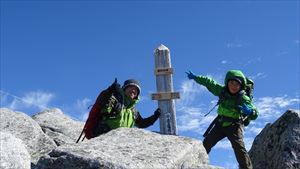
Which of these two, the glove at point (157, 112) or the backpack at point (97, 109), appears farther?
the glove at point (157, 112)

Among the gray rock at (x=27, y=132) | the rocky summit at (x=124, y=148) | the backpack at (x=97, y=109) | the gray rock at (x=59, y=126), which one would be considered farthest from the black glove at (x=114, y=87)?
the gray rock at (x=59, y=126)

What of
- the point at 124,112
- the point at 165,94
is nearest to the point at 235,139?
the point at 165,94

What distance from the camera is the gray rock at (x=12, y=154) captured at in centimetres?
1164

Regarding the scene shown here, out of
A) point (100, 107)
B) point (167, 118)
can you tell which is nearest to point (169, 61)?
point (167, 118)

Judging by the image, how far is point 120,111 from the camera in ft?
43.4

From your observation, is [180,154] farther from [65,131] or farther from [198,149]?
[65,131]

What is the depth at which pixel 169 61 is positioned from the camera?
15594 mm

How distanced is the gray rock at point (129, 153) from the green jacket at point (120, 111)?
245cm

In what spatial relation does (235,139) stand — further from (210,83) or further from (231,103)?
(210,83)

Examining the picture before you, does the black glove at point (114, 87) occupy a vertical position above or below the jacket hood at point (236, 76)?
below

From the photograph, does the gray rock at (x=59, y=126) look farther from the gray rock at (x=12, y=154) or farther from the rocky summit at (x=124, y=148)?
the gray rock at (x=12, y=154)

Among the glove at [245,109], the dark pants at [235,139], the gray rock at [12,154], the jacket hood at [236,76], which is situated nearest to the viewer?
the gray rock at [12,154]

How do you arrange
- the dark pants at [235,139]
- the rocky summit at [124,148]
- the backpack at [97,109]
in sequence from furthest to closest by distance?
the dark pants at [235,139]
the backpack at [97,109]
the rocky summit at [124,148]

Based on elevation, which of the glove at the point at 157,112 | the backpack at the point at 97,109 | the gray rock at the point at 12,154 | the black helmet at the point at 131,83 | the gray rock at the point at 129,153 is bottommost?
the gray rock at the point at 129,153
